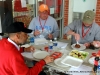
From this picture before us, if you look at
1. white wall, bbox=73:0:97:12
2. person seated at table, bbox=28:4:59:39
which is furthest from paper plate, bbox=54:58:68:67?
white wall, bbox=73:0:97:12

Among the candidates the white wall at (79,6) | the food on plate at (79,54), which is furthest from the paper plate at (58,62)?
the white wall at (79,6)

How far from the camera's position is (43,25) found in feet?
9.07

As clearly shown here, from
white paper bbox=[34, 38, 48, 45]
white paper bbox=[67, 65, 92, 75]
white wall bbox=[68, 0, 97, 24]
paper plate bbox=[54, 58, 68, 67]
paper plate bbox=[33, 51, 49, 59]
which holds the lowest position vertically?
white paper bbox=[67, 65, 92, 75]

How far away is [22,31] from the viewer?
57.7 inches

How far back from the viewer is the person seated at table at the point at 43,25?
2685 mm

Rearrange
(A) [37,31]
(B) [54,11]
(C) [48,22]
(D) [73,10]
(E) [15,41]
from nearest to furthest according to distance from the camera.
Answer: (E) [15,41], (A) [37,31], (C) [48,22], (B) [54,11], (D) [73,10]

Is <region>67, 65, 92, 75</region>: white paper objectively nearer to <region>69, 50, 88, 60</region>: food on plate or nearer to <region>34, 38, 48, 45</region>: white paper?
<region>69, 50, 88, 60</region>: food on plate

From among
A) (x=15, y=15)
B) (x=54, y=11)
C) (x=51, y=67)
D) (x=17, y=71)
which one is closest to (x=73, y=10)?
(x=54, y=11)

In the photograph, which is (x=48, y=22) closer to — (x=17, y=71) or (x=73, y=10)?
(x=17, y=71)

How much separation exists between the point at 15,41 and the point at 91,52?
1.06 m

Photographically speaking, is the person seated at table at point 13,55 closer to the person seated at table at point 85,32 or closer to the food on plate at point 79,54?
the food on plate at point 79,54

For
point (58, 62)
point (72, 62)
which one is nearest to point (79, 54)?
point (72, 62)

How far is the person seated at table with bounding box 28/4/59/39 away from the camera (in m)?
2.69

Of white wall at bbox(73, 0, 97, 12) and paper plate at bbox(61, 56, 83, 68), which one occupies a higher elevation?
white wall at bbox(73, 0, 97, 12)
